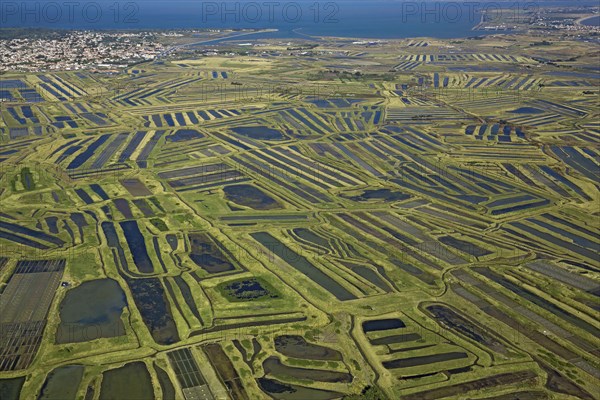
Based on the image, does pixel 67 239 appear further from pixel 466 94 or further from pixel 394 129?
pixel 466 94

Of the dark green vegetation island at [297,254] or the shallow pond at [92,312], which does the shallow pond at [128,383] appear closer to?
the dark green vegetation island at [297,254]

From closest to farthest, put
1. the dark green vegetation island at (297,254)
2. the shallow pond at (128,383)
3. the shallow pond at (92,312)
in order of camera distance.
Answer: the shallow pond at (128,383)
the dark green vegetation island at (297,254)
the shallow pond at (92,312)

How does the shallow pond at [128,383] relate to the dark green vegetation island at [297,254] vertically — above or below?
below

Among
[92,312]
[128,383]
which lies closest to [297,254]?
[92,312]

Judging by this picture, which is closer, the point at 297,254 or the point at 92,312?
the point at 92,312

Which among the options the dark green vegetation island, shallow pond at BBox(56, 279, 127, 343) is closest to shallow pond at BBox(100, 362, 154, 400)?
the dark green vegetation island

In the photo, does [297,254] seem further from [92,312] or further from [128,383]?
[128,383]

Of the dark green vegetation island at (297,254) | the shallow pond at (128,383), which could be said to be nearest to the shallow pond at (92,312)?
the dark green vegetation island at (297,254)

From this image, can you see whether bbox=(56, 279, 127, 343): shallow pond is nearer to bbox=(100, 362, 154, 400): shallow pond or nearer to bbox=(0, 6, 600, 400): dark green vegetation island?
bbox=(0, 6, 600, 400): dark green vegetation island
